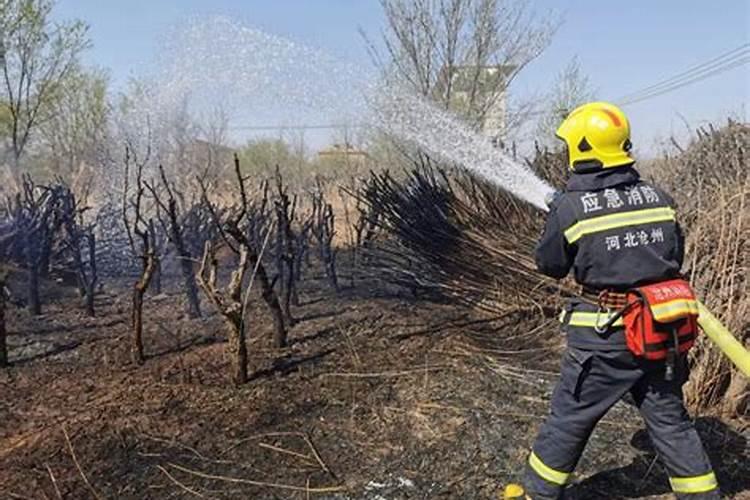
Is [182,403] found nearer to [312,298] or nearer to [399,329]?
[399,329]

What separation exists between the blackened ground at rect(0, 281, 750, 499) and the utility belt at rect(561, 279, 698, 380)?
33.1 inches

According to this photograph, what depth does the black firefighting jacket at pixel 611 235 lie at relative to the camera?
2.43 metres

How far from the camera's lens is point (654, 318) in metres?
2.36

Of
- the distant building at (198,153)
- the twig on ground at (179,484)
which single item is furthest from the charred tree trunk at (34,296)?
the distant building at (198,153)

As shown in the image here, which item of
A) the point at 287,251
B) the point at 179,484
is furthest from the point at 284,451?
the point at 287,251

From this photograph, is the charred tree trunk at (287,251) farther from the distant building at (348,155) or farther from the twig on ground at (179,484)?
the distant building at (348,155)

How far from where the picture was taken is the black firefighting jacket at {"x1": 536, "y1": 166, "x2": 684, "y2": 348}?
2.43 metres

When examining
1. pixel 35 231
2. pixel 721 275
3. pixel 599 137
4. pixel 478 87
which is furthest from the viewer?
pixel 478 87

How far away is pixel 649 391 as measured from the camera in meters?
2.52

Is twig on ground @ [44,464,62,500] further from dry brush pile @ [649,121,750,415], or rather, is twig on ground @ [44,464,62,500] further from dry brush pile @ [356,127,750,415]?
dry brush pile @ [356,127,750,415]

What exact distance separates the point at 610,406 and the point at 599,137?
3.21 feet

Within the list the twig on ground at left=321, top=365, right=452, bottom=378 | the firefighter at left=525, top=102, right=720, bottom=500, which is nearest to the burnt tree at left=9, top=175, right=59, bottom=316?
the twig on ground at left=321, top=365, right=452, bottom=378

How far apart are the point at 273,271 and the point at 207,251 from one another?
432cm

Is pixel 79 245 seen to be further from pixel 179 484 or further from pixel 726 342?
pixel 726 342
